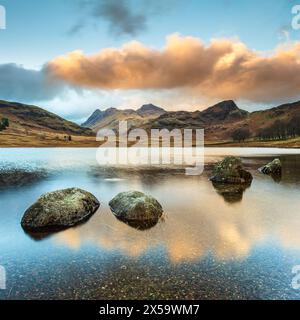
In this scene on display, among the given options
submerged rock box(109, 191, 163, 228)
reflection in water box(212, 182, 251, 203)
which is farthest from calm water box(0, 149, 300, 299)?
reflection in water box(212, 182, 251, 203)

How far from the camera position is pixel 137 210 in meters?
25.0

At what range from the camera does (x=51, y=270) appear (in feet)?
49.9

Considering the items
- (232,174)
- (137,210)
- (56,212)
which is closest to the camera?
(56,212)

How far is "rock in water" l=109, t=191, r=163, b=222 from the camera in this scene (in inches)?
973

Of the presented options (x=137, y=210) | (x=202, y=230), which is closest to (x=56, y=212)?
(x=137, y=210)

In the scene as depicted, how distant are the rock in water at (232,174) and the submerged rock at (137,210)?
75.1ft

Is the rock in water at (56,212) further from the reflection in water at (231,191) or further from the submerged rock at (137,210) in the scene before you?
the reflection in water at (231,191)

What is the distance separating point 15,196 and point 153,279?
85.2 ft

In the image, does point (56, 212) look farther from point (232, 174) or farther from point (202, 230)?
point (232, 174)

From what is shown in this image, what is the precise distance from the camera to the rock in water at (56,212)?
74.7ft

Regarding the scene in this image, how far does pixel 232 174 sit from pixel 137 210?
1006 inches

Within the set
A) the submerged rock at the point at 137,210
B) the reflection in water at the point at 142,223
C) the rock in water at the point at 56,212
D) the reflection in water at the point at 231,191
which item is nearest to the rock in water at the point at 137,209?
the submerged rock at the point at 137,210
